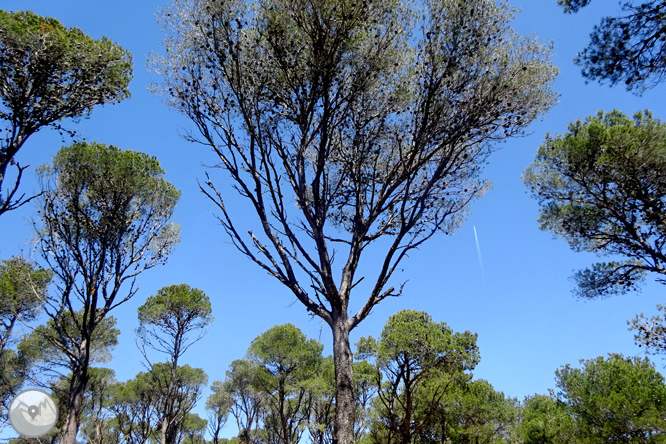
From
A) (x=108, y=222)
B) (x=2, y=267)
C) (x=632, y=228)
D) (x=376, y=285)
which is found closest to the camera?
(x=376, y=285)

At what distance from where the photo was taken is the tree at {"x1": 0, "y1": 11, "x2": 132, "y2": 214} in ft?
19.9

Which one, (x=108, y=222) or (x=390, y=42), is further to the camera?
(x=108, y=222)

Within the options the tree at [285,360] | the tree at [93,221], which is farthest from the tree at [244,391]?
the tree at [93,221]

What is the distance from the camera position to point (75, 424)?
7301 millimetres

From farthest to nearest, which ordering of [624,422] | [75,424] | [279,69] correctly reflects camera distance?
[624,422], [75,424], [279,69]

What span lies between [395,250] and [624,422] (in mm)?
13574

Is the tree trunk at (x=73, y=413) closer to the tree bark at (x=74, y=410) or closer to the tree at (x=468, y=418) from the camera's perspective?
the tree bark at (x=74, y=410)

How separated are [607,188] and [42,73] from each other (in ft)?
48.5

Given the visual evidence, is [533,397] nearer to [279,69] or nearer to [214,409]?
[214,409]

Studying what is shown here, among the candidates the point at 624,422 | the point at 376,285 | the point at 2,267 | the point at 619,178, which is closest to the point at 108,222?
the point at 376,285

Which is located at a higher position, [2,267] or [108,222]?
[2,267]

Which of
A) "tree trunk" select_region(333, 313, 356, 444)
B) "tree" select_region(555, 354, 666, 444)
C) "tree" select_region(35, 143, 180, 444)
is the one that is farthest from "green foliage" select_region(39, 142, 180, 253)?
"tree" select_region(555, 354, 666, 444)

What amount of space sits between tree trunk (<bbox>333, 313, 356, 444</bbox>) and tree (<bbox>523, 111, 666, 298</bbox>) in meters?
9.88

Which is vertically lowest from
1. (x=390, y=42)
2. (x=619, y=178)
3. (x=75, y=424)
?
(x=75, y=424)
